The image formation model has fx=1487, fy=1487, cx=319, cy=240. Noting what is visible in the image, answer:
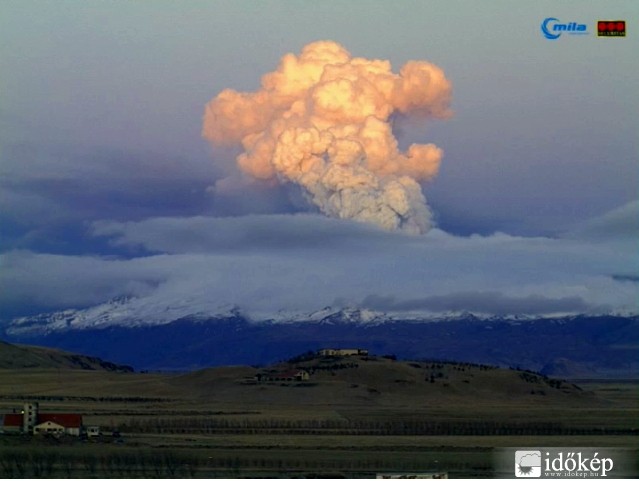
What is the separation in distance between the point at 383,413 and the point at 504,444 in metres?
29.0

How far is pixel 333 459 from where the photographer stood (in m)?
77.9

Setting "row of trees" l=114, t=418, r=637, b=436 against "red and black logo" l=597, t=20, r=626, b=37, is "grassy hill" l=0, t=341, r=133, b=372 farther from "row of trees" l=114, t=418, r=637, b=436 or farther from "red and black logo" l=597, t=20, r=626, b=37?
"red and black logo" l=597, t=20, r=626, b=37

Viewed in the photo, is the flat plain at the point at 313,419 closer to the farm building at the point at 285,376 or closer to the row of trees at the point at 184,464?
the row of trees at the point at 184,464

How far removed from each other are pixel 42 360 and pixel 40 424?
7949cm

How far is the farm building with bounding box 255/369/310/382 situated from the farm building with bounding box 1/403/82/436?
44702mm

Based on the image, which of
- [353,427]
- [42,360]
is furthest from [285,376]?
[42,360]

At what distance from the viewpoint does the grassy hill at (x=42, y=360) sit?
16225cm

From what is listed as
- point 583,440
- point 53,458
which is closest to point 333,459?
point 53,458

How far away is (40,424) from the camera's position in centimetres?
8800

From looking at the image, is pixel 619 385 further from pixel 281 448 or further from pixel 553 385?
pixel 281 448

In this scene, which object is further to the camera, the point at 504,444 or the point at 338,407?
the point at 338,407

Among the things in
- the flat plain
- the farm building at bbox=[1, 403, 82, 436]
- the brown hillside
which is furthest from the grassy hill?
the farm building at bbox=[1, 403, 82, 436]

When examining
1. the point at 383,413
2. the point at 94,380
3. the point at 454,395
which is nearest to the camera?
the point at 383,413

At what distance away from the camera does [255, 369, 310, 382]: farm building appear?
133 m
